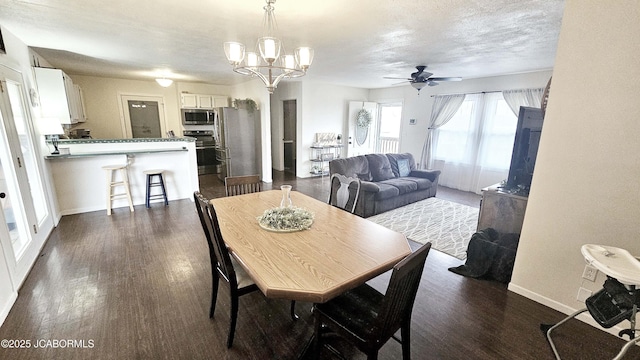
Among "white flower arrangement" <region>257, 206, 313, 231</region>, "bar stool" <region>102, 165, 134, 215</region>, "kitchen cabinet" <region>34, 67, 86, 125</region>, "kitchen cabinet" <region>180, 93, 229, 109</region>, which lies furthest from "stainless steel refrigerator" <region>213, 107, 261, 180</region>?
"white flower arrangement" <region>257, 206, 313, 231</region>

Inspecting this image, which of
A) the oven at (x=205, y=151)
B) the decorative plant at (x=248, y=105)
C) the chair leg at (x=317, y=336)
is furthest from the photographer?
the oven at (x=205, y=151)

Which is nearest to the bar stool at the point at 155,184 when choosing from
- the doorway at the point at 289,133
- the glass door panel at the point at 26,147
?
the glass door panel at the point at 26,147

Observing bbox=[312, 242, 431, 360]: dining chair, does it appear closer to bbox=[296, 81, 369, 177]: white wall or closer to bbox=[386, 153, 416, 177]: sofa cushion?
bbox=[386, 153, 416, 177]: sofa cushion

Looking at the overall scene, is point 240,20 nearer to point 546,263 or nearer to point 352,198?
point 352,198

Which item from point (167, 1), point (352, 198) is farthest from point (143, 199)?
point (352, 198)

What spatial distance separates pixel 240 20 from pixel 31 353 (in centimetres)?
293

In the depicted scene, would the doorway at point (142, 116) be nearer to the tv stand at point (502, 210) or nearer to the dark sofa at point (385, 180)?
the dark sofa at point (385, 180)

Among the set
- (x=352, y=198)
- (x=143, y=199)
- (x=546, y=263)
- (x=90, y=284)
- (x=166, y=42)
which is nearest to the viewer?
(x=546, y=263)

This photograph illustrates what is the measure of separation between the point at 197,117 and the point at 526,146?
7.01 m

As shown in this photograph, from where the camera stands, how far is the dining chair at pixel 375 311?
1.18 metres

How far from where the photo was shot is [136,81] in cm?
652

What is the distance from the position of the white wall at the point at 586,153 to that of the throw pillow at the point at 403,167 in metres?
3.09

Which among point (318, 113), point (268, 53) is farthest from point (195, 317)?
point (318, 113)

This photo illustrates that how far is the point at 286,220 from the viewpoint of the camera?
6.24 feet
